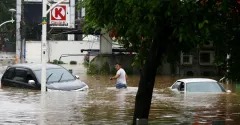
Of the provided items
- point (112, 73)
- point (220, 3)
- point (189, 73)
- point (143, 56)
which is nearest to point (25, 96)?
point (143, 56)

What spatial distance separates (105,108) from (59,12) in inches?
481

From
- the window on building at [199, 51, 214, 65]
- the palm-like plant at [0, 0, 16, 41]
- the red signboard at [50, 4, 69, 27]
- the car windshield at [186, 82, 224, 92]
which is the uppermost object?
the palm-like plant at [0, 0, 16, 41]

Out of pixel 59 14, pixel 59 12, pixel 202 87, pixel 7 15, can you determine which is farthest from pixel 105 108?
pixel 7 15

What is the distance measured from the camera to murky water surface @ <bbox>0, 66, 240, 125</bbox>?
12703mm

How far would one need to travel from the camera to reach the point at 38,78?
21719mm

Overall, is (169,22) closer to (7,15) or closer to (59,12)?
(59,12)

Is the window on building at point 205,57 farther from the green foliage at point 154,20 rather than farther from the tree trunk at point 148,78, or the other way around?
the tree trunk at point 148,78

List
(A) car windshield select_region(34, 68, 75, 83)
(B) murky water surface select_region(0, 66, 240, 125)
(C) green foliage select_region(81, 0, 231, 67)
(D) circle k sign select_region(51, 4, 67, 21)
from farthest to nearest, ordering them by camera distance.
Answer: (D) circle k sign select_region(51, 4, 67, 21), (A) car windshield select_region(34, 68, 75, 83), (B) murky water surface select_region(0, 66, 240, 125), (C) green foliage select_region(81, 0, 231, 67)

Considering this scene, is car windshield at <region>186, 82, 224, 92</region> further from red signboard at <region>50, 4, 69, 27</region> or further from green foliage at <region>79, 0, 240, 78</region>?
green foliage at <region>79, 0, 240, 78</region>

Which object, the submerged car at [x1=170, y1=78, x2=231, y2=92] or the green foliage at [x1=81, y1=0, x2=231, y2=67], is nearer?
the green foliage at [x1=81, y1=0, x2=231, y2=67]

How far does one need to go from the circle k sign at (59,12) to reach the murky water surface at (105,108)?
21.4 feet

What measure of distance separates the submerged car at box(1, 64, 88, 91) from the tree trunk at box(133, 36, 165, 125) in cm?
1040

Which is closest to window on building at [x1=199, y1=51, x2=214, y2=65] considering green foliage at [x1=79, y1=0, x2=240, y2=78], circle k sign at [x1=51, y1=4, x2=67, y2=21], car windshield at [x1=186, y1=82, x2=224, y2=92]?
circle k sign at [x1=51, y1=4, x2=67, y2=21]

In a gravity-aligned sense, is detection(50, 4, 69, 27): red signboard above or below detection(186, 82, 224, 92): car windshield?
above
